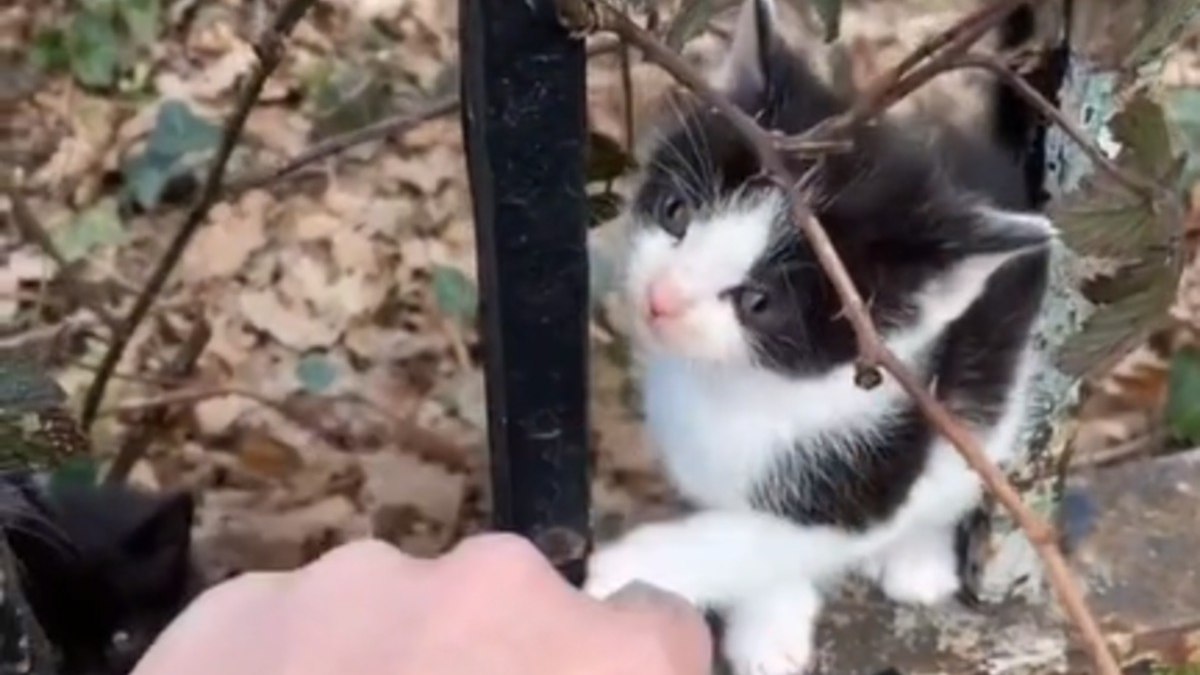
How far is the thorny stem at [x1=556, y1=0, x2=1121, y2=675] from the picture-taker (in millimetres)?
992

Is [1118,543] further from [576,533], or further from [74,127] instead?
[74,127]

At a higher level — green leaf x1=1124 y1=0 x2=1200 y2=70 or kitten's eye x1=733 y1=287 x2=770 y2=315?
green leaf x1=1124 y1=0 x2=1200 y2=70

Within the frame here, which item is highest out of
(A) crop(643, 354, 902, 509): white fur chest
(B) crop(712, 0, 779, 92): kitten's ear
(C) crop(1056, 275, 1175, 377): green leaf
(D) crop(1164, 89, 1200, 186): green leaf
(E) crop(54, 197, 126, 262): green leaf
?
(C) crop(1056, 275, 1175, 377): green leaf

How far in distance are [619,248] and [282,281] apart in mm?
738

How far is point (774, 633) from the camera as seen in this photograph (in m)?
1.64

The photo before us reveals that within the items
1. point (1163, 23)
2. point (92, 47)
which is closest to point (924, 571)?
point (1163, 23)

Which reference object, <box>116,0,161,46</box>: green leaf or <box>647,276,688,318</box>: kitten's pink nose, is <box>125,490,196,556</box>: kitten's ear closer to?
<box>647,276,688,318</box>: kitten's pink nose

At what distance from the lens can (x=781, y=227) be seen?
55.6 inches

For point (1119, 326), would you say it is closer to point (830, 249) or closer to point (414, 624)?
point (830, 249)

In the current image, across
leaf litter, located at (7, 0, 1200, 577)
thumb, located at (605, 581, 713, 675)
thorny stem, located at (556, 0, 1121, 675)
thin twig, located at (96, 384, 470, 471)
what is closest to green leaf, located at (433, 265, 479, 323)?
leaf litter, located at (7, 0, 1200, 577)

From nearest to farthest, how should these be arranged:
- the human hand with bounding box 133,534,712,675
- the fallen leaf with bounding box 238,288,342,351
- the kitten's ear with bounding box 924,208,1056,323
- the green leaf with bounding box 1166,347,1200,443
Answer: the human hand with bounding box 133,534,712,675 → the kitten's ear with bounding box 924,208,1056,323 → the green leaf with bounding box 1166,347,1200,443 → the fallen leaf with bounding box 238,288,342,351

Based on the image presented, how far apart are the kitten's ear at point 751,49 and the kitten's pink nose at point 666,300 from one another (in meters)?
0.15

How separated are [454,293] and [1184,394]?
0.72 m

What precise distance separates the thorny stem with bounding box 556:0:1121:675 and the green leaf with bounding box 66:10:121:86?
1.40m
